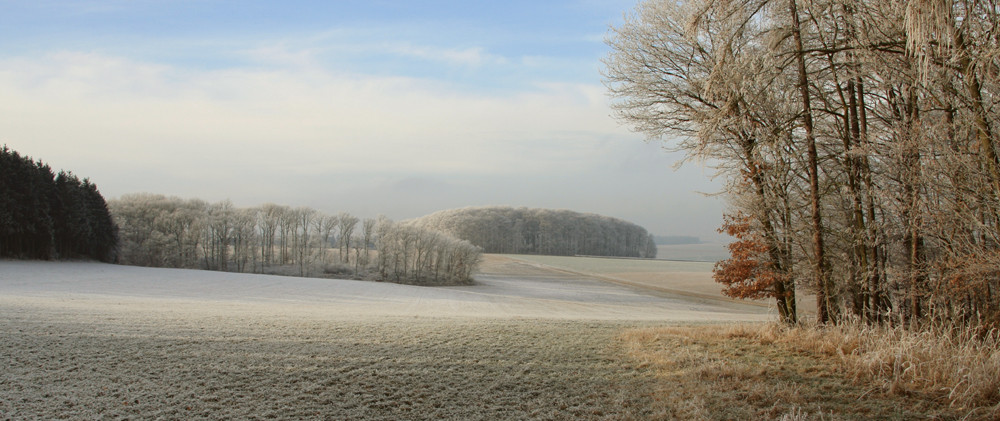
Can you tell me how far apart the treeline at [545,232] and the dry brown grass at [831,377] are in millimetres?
107370

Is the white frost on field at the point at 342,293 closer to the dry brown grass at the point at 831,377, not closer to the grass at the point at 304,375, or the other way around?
the grass at the point at 304,375

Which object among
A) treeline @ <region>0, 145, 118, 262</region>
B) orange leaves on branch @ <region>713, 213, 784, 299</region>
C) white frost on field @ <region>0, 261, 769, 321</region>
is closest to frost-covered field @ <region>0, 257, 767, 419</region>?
orange leaves on branch @ <region>713, 213, 784, 299</region>

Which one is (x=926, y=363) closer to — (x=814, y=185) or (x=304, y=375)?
(x=814, y=185)

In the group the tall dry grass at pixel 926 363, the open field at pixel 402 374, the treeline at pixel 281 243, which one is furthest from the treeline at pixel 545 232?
the tall dry grass at pixel 926 363

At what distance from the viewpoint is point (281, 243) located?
203 feet

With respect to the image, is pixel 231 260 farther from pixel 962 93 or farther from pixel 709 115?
pixel 962 93

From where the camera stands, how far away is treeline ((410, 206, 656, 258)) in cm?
11881

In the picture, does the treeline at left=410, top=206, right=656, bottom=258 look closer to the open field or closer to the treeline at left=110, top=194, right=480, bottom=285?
the treeline at left=110, top=194, right=480, bottom=285

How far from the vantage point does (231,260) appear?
197 ft

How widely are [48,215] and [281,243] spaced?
2076 cm

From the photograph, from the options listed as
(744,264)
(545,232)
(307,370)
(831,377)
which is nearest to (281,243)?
(744,264)

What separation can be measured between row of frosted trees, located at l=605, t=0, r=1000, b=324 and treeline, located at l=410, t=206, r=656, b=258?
102886 millimetres

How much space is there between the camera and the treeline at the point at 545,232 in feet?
390

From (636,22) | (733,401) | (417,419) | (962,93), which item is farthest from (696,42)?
(417,419)
